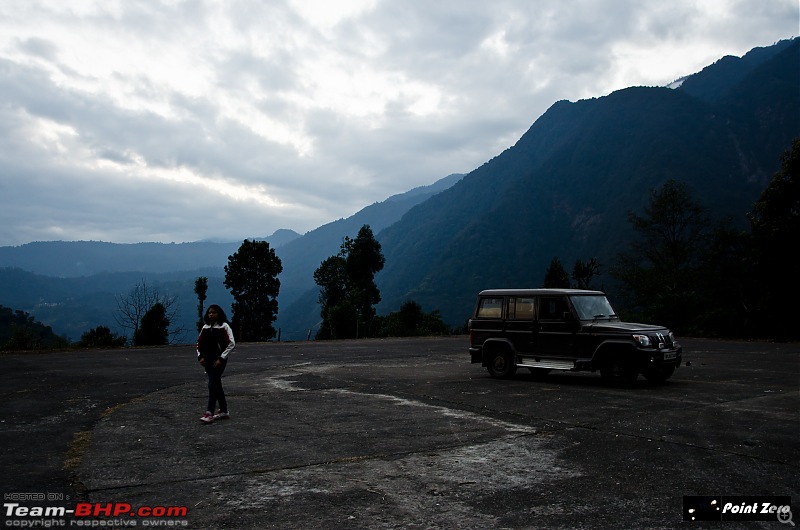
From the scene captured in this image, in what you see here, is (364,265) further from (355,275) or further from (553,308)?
(553,308)

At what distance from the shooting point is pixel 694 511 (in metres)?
4.87

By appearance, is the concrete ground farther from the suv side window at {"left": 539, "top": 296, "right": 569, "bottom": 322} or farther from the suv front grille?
the suv side window at {"left": 539, "top": 296, "right": 569, "bottom": 322}

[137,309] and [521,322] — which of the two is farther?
[137,309]

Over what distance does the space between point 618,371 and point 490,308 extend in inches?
142

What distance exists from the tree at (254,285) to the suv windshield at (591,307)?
54.1 m

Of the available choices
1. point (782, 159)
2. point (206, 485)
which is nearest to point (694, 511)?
point (206, 485)

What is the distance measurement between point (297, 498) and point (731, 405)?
8812mm

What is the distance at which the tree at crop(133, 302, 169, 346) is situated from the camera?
1361 inches

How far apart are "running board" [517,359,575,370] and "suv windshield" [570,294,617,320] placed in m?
1.17

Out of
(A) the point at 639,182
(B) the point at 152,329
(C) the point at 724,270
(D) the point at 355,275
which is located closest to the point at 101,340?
(B) the point at 152,329

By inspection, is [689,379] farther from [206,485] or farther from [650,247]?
[650,247]

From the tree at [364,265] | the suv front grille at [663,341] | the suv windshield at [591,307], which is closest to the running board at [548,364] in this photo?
the suv windshield at [591,307]

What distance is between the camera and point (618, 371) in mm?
12547

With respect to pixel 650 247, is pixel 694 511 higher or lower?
lower
